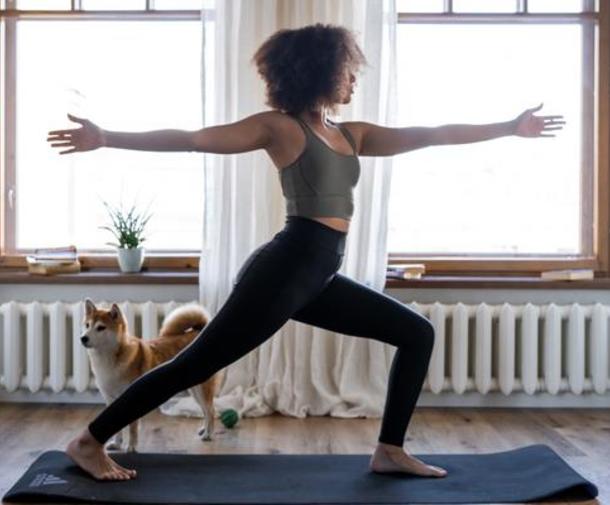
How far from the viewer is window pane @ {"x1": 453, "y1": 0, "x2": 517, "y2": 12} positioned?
435 cm

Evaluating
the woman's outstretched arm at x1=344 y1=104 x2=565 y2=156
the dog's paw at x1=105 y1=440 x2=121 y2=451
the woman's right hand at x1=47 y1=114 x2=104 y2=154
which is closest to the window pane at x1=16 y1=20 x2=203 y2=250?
the dog's paw at x1=105 y1=440 x2=121 y2=451

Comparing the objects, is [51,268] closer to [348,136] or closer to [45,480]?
[45,480]

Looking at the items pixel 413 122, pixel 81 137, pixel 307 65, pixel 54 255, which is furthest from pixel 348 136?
pixel 54 255

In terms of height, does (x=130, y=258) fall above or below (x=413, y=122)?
below

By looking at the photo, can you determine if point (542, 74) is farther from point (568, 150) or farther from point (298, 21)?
point (298, 21)

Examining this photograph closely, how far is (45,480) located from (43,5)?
2.43 meters

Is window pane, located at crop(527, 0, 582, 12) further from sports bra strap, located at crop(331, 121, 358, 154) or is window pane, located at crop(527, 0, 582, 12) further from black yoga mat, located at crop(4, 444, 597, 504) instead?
black yoga mat, located at crop(4, 444, 597, 504)

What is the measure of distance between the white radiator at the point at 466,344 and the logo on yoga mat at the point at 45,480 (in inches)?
51.9

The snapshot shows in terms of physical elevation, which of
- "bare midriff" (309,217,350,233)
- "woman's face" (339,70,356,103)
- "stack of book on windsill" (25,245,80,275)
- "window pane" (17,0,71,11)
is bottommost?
"stack of book on windsill" (25,245,80,275)

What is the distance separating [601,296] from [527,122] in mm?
1699

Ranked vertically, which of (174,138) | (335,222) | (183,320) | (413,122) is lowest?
(183,320)

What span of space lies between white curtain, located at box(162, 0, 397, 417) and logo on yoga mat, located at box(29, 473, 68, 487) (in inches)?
47.5

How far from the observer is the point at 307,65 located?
271cm

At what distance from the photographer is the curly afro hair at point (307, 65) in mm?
2721
